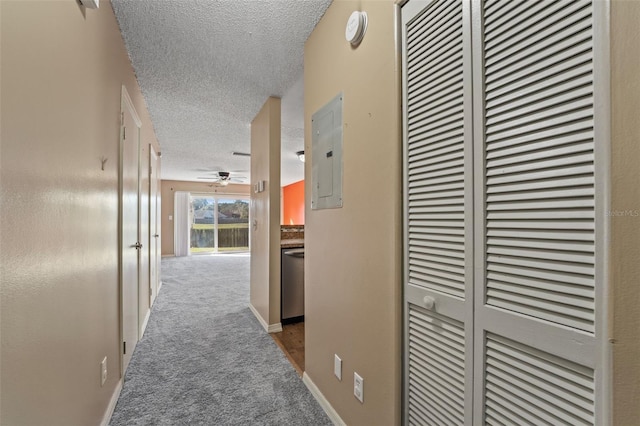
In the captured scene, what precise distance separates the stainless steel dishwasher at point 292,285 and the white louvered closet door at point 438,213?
7.17 feet

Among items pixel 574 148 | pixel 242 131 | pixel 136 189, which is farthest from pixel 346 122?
pixel 242 131

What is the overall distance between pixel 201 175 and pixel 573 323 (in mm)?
8261

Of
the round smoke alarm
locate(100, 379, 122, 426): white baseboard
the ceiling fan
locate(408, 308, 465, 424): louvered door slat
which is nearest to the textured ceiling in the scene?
the round smoke alarm

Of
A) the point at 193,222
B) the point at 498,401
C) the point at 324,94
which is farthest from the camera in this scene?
the point at 193,222

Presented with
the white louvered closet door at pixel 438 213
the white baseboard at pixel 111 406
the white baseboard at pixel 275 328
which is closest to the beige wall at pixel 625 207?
Result: the white louvered closet door at pixel 438 213

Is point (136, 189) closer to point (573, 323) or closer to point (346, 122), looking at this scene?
point (346, 122)

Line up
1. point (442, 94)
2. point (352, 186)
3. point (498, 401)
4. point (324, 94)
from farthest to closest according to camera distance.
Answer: point (324, 94) < point (352, 186) < point (442, 94) < point (498, 401)

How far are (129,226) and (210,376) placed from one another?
1.34m

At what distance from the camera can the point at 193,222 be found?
9.29 metres

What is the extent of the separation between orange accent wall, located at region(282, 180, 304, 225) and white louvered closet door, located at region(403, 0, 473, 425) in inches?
311

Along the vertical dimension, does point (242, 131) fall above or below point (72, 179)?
above

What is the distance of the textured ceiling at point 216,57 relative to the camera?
170 cm

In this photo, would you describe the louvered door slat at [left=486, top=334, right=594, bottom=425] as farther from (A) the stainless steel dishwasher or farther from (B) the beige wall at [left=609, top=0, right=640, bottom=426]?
(A) the stainless steel dishwasher

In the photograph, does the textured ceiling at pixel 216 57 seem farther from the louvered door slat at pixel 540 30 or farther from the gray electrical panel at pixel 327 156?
the louvered door slat at pixel 540 30
